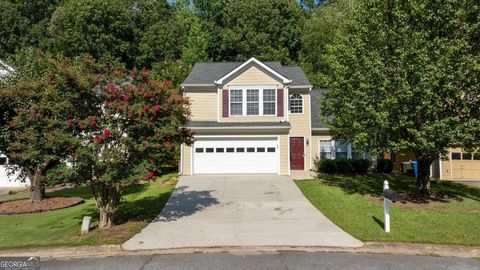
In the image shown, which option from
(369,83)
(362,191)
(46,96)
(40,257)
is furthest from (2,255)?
(362,191)

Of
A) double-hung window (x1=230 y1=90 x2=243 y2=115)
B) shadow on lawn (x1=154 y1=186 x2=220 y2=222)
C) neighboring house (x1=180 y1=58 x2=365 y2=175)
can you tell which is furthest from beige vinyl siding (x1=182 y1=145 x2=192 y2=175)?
shadow on lawn (x1=154 y1=186 x2=220 y2=222)

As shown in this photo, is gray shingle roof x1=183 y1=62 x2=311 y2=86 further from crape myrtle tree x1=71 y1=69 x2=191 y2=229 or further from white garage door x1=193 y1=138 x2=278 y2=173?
crape myrtle tree x1=71 y1=69 x2=191 y2=229

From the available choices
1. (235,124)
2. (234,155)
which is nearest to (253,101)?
(235,124)

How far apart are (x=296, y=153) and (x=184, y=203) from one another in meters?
10.6

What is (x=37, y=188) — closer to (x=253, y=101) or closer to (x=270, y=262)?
(x=270, y=262)

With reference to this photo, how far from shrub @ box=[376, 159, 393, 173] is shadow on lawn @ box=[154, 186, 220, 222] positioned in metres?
12.4

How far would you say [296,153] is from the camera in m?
22.9

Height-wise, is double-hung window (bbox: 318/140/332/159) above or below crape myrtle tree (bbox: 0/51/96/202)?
below

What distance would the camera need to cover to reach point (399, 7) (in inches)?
564

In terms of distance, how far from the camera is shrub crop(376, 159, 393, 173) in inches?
904

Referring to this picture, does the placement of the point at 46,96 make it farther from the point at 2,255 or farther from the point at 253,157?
the point at 253,157

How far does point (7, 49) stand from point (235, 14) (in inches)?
1184

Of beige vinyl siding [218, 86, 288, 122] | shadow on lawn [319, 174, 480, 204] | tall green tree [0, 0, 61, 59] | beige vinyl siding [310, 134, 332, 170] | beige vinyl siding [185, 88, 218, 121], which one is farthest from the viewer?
tall green tree [0, 0, 61, 59]

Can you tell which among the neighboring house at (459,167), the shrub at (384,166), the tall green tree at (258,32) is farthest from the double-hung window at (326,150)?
the tall green tree at (258,32)
